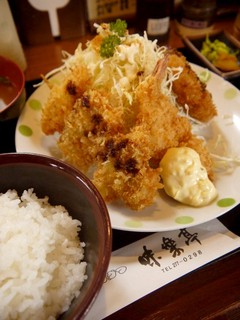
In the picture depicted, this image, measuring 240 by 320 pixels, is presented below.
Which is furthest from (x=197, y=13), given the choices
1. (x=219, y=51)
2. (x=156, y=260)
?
(x=156, y=260)

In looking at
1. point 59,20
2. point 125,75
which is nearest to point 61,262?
point 125,75

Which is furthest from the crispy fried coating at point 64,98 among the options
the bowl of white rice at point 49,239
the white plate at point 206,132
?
the bowl of white rice at point 49,239

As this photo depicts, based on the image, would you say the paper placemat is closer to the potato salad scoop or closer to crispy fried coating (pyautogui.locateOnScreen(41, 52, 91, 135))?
the potato salad scoop

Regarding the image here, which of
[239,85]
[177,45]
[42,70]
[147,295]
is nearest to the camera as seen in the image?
[147,295]

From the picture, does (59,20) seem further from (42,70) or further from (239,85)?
(239,85)

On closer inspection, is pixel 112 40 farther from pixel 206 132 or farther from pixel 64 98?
pixel 206 132

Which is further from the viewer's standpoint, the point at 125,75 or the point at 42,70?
the point at 42,70

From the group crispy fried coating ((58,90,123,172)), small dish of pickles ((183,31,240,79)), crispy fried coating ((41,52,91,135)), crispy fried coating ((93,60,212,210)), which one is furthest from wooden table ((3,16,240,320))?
small dish of pickles ((183,31,240,79))
